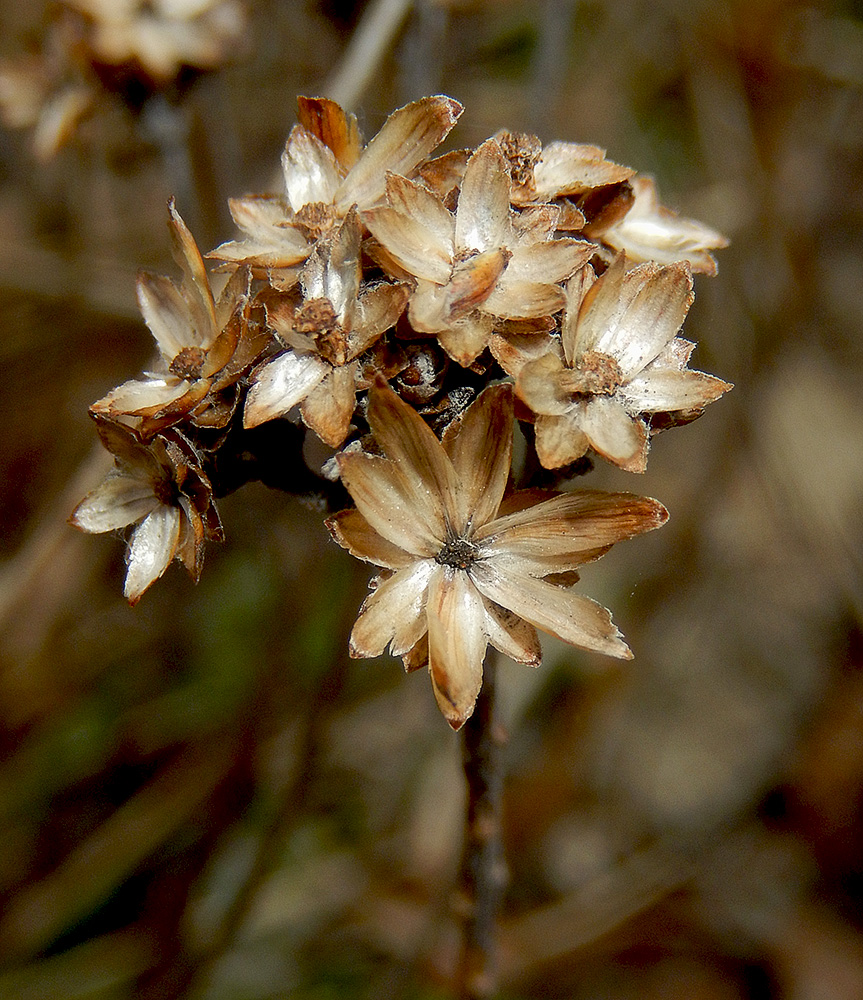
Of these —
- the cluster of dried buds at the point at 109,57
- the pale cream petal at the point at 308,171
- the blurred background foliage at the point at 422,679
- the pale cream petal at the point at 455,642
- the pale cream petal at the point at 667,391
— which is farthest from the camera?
the blurred background foliage at the point at 422,679

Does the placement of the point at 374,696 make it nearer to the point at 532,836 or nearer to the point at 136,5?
the point at 532,836

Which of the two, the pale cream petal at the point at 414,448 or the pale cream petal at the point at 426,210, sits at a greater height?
the pale cream petal at the point at 426,210

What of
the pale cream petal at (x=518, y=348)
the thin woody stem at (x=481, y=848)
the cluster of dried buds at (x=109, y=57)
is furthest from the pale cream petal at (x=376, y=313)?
the cluster of dried buds at (x=109, y=57)

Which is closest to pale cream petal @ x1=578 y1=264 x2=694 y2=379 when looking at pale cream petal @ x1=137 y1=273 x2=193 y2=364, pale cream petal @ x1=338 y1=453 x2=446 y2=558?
pale cream petal @ x1=338 y1=453 x2=446 y2=558

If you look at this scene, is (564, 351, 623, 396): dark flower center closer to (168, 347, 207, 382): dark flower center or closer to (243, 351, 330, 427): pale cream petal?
(243, 351, 330, 427): pale cream petal

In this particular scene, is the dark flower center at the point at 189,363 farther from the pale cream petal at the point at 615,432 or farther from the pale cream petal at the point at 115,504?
the pale cream petal at the point at 615,432

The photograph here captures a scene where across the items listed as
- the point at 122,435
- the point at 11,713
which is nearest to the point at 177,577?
the point at 11,713

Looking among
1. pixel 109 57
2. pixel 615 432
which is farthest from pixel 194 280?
pixel 109 57
